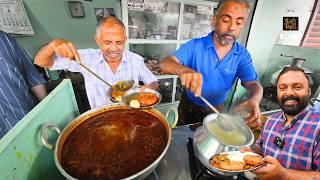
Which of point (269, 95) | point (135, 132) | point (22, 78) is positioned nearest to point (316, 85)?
point (269, 95)

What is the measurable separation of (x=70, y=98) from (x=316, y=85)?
4037mm

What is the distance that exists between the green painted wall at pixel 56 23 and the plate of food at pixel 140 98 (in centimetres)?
262

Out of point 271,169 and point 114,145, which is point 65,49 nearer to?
point 114,145

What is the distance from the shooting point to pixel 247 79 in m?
1.96

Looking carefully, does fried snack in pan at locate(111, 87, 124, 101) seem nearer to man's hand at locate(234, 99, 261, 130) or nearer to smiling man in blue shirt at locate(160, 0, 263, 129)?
smiling man in blue shirt at locate(160, 0, 263, 129)

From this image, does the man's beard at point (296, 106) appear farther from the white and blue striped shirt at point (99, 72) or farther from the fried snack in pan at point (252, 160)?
the white and blue striped shirt at point (99, 72)

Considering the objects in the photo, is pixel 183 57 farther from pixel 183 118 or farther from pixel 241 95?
pixel 241 95

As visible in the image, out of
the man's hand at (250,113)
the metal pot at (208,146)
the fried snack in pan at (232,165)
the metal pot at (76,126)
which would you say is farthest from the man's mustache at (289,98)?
the metal pot at (76,126)

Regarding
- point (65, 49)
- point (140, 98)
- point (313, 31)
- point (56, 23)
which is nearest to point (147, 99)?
point (140, 98)

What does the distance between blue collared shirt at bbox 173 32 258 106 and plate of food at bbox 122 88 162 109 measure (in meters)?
0.65

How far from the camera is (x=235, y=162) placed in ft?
2.83

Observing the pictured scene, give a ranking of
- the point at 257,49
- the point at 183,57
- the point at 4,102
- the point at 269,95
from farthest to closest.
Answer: the point at 269,95 < the point at 257,49 < the point at 183,57 < the point at 4,102

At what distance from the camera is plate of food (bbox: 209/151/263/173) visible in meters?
0.84

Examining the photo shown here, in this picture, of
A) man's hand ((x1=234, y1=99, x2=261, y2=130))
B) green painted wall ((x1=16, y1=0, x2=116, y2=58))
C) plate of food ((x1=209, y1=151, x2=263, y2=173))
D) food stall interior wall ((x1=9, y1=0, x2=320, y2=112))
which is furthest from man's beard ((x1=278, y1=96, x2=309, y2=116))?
green painted wall ((x1=16, y1=0, x2=116, y2=58))
